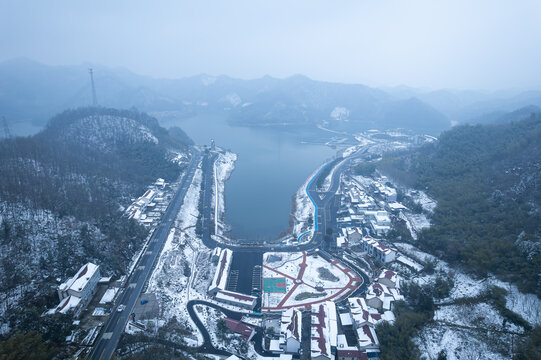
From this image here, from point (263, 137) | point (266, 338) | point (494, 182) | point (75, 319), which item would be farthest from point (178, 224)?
point (263, 137)

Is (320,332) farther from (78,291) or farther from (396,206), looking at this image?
(396,206)

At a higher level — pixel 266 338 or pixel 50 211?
pixel 50 211

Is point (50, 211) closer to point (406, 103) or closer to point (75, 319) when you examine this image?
point (75, 319)

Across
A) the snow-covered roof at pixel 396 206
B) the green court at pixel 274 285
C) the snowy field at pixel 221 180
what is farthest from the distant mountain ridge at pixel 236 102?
the green court at pixel 274 285

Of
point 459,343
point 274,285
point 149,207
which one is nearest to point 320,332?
point 274,285

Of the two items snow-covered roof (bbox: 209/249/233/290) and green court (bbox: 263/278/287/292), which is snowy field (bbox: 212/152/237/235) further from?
green court (bbox: 263/278/287/292)

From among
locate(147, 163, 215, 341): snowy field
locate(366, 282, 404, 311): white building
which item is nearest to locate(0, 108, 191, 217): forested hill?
locate(147, 163, 215, 341): snowy field

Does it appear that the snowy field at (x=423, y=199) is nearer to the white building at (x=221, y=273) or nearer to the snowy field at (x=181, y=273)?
the white building at (x=221, y=273)
